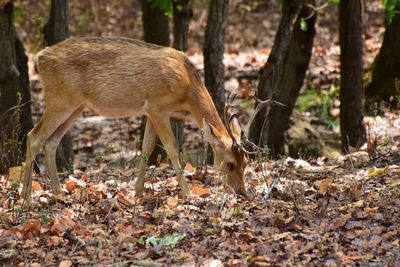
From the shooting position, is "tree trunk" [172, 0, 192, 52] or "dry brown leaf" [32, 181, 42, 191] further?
"tree trunk" [172, 0, 192, 52]

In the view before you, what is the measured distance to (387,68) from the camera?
→ 15.7 metres

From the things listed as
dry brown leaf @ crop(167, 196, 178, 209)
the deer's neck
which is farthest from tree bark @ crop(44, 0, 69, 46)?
dry brown leaf @ crop(167, 196, 178, 209)

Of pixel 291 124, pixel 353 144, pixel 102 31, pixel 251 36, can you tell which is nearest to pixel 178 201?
pixel 353 144

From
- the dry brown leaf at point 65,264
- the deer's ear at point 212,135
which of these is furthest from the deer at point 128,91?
the dry brown leaf at point 65,264

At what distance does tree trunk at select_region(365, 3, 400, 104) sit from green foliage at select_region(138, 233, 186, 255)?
28.8 feet

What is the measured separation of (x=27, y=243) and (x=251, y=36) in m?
16.8

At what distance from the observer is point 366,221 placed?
7.46m

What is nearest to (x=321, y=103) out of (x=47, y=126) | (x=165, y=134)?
(x=165, y=134)

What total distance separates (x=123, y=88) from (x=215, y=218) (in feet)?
7.91

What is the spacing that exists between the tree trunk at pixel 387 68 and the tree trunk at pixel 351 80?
191 centimetres

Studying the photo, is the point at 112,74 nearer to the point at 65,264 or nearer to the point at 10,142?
the point at 10,142

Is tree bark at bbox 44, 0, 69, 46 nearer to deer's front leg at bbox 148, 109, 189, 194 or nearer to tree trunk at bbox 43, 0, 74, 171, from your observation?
tree trunk at bbox 43, 0, 74, 171

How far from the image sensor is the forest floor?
669cm

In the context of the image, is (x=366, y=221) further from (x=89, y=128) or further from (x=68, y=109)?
(x=89, y=128)
